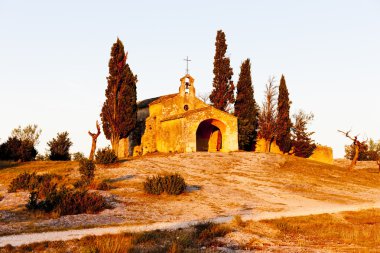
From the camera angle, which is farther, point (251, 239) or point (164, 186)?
point (164, 186)

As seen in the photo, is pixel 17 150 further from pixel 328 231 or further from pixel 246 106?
pixel 328 231

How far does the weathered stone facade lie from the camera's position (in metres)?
41.4

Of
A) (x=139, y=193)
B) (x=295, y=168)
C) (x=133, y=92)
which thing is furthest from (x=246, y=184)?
(x=133, y=92)

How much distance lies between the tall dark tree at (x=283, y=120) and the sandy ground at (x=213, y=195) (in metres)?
9.10

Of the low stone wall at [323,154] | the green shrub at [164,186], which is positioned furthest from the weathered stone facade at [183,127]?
the green shrub at [164,186]

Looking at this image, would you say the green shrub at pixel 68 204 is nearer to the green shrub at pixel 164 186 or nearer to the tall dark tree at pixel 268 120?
the green shrub at pixel 164 186

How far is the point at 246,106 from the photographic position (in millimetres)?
50094

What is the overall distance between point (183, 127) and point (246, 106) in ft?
38.4

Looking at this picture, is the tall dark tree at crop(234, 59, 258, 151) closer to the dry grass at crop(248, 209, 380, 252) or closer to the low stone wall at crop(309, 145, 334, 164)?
the low stone wall at crop(309, 145, 334, 164)

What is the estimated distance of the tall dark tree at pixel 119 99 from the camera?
41.5 m

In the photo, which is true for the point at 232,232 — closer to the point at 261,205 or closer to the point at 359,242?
the point at 359,242

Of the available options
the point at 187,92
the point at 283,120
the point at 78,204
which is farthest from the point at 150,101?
the point at 78,204

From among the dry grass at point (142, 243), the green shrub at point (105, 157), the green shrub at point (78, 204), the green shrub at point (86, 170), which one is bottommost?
the dry grass at point (142, 243)

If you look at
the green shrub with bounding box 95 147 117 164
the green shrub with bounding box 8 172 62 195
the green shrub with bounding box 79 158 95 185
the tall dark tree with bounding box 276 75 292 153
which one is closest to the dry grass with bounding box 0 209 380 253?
the green shrub with bounding box 8 172 62 195
